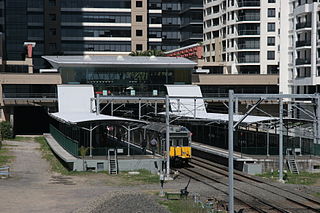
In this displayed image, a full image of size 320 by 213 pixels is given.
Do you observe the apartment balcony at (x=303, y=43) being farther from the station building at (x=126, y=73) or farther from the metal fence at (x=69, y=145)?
the metal fence at (x=69, y=145)

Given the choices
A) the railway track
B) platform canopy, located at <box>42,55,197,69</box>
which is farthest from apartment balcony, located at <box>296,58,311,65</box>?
the railway track

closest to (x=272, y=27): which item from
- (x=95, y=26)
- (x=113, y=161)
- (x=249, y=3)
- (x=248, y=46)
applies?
(x=248, y=46)

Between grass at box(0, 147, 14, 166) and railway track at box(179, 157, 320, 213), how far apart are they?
1492 centimetres

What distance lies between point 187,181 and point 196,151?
58.1 feet

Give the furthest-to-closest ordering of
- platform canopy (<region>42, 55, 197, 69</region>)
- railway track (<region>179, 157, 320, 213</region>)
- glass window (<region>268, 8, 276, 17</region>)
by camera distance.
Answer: glass window (<region>268, 8, 276, 17</region>) → platform canopy (<region>42, 55, 197, 69</region>) → railway track (<region>179, 157, 320, 213</region>)

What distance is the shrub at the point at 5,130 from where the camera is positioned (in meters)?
70.8

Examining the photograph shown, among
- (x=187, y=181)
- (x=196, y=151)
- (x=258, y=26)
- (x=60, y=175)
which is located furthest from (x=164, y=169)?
(x=258, y=26)

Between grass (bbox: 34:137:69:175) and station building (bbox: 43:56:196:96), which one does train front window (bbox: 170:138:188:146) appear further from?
station building (bbox: 43:56:196:96)

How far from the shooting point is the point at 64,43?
381ft

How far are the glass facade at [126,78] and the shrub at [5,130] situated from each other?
30.7ft

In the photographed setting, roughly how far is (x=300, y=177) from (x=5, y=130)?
137 ft

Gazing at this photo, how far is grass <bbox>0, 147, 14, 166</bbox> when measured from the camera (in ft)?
158

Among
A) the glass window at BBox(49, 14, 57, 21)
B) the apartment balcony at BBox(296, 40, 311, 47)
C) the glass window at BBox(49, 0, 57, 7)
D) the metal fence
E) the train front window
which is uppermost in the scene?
the glass window at BBox(49, 0, 57, 7)

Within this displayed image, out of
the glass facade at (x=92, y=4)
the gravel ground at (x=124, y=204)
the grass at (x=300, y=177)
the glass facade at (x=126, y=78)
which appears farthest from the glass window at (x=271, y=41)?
the gravel ground at (x=124, y=204)
